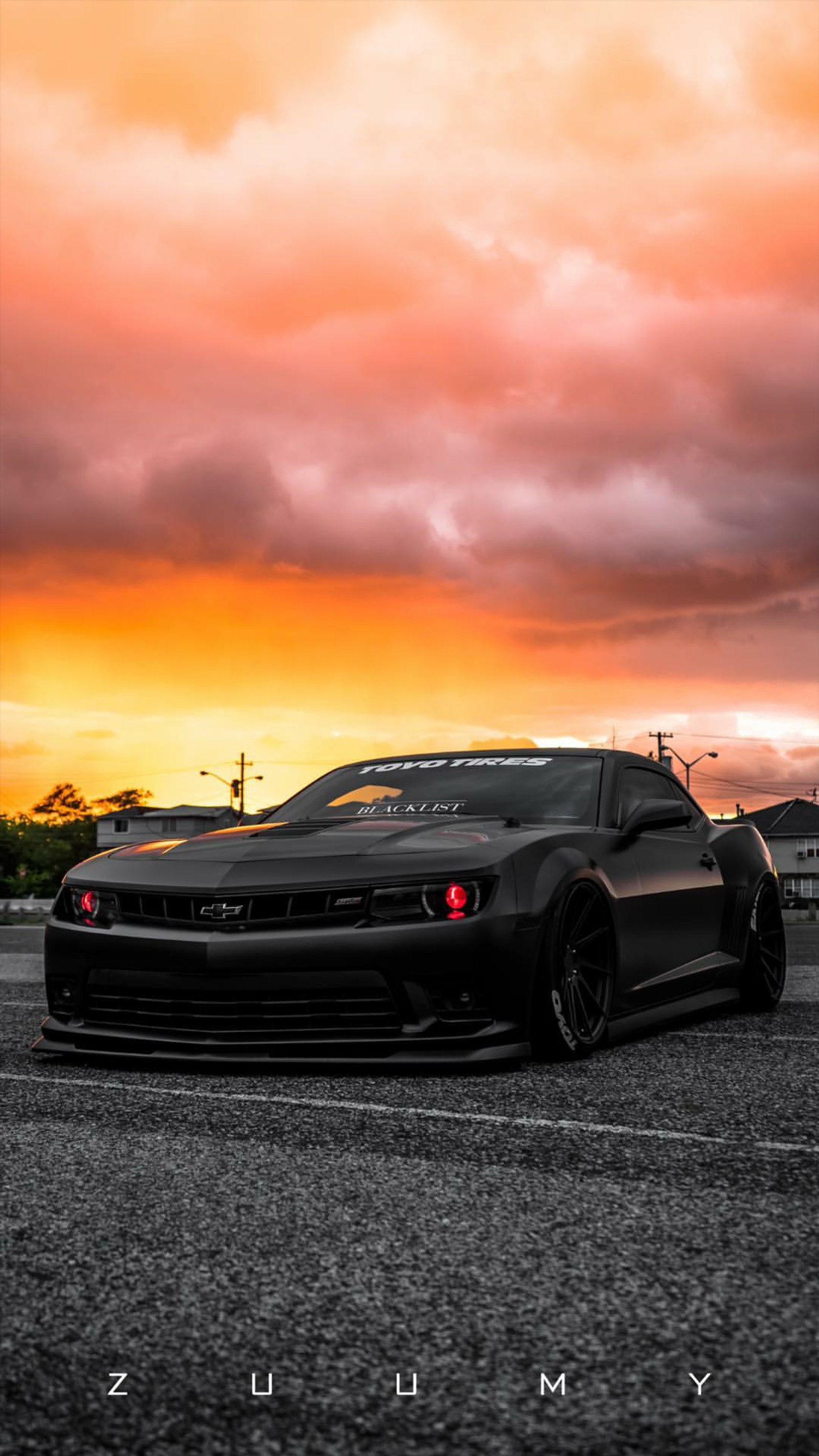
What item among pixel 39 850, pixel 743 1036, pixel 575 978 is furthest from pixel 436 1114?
pixel 39 850

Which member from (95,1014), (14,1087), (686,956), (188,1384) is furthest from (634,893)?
(188,1384)

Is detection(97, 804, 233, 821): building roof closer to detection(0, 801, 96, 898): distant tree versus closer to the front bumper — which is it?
detection(0, 801, 96, 898): distant tree

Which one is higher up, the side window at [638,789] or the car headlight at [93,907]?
the side window at [638,789]

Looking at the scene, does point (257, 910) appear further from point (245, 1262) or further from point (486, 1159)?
point (245, 1262)

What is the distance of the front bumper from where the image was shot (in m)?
4.66

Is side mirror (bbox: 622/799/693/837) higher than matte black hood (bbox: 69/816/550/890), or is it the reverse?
side mirror (bbox: 622/799/693/837)

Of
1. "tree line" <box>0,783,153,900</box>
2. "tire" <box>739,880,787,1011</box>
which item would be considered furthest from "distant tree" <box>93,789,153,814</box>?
"tire" <box>739,880,787,1011</box>

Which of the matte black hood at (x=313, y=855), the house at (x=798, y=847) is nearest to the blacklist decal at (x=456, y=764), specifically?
the matte black hood at (x=313, y=855)

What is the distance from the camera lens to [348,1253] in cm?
261

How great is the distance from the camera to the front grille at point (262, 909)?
4.78 metres

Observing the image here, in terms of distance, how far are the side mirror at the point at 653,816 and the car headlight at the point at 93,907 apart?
2184mm

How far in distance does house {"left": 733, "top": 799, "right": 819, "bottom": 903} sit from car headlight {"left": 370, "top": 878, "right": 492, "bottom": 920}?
90294 millimetres

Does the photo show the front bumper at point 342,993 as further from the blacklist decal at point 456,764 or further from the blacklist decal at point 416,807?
the blacklist decal at point 456,764

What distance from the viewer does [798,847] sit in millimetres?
94062
